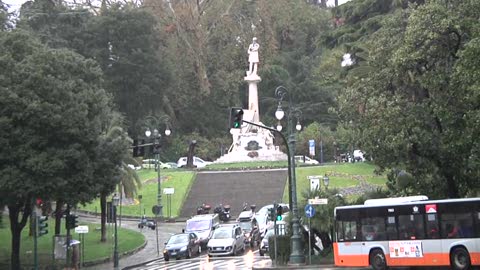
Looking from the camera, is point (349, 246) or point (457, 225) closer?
point (457, 225)

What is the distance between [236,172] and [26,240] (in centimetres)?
3220

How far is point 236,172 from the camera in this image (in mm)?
70125

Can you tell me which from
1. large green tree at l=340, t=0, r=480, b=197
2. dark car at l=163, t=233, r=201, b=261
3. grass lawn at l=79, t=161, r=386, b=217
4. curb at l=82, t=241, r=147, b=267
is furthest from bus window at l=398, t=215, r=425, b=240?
grass lawn at l=79, t=161, r=386, b=217

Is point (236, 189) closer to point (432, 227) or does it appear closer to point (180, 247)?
point (180, 247)

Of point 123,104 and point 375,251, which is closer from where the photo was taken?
point 375,251

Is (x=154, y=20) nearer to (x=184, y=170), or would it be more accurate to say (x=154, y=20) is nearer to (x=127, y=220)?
(x=184, y=170)

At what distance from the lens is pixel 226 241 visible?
36594 millimetres

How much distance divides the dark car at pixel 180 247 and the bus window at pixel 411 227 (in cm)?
1596

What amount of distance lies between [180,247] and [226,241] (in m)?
2.62

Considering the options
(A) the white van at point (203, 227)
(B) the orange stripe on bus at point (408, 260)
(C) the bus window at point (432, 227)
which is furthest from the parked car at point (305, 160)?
(C) the bus window at point (432, 227)

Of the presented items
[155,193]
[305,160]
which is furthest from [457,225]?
[305,160]

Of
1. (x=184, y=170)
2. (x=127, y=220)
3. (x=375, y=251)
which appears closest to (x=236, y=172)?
(x=184, y=170)

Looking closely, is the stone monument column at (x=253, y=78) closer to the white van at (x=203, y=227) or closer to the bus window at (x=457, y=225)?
the white van at (x=203, y=227)

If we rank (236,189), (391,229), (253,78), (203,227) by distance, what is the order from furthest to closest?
(253,78)
(236,189)
(203,227)
(391,229)
